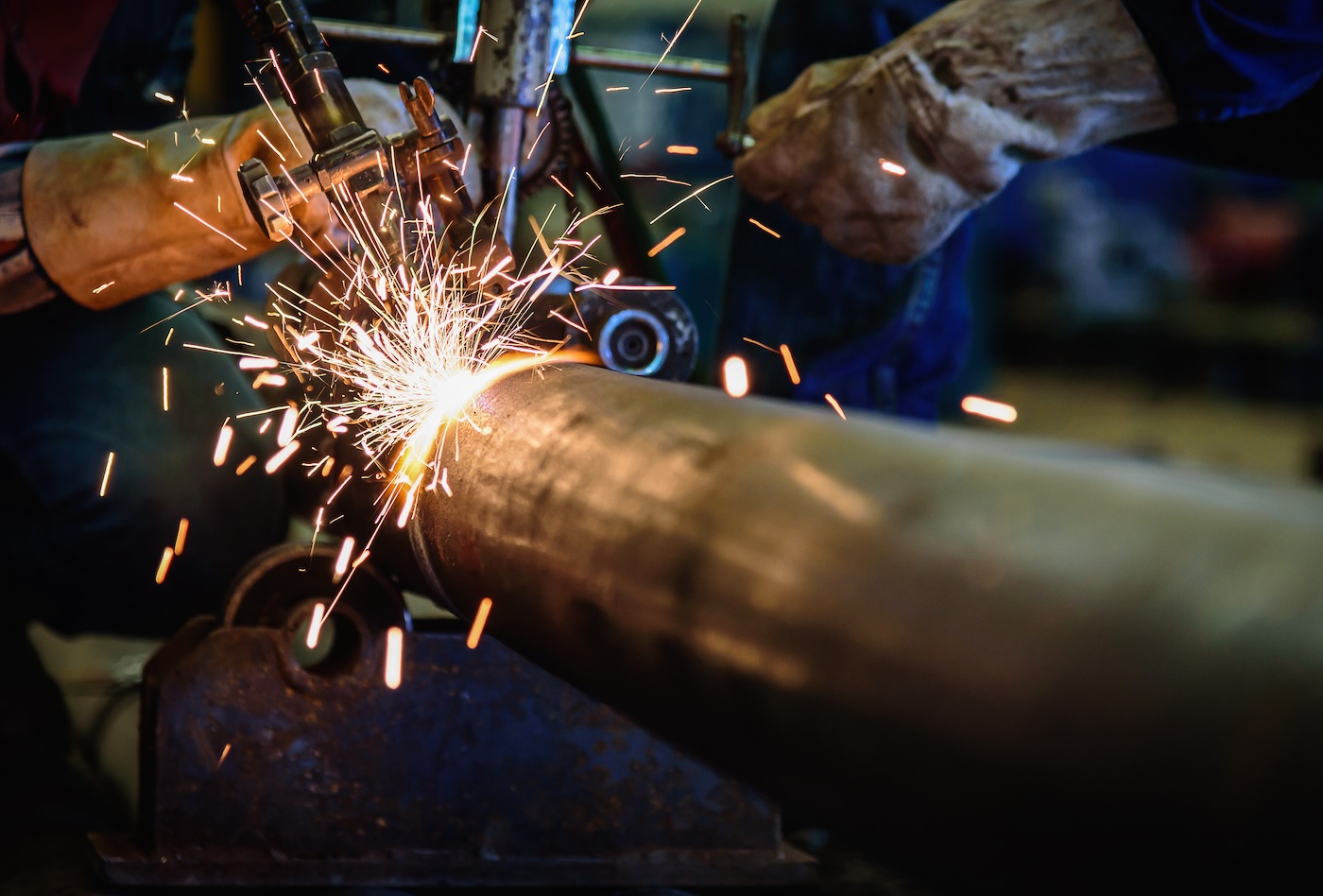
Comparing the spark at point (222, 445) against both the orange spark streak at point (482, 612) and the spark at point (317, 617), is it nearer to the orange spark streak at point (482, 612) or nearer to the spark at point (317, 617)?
the spark at point (317, 617)

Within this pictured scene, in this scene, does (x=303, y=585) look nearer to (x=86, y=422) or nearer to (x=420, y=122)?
(x=420, y=122)

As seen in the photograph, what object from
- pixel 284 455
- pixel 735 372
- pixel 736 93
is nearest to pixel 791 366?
pixel 735 372

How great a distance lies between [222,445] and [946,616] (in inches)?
72.7

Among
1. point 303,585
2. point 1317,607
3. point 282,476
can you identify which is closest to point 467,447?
point 303,585

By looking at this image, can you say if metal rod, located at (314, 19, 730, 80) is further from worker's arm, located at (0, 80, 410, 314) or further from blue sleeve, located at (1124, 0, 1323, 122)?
blue sleeve, located at (1124, 0, 1323, 122)

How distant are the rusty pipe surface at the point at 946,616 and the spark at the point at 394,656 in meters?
0.64

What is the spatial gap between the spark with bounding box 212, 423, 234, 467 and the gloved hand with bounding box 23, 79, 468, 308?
0.53 metres

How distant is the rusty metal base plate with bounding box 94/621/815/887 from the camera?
131cm

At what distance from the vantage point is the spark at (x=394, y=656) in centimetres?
133

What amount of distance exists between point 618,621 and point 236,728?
821 mm

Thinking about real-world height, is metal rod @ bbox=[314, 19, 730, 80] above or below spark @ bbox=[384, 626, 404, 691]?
above

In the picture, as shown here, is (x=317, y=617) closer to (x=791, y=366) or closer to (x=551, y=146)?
(x=551, y=146)

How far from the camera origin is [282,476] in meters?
1.73

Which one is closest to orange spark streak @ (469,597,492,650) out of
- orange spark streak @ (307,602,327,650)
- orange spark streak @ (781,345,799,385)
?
orange spark streak @ (307,602,327,650)
